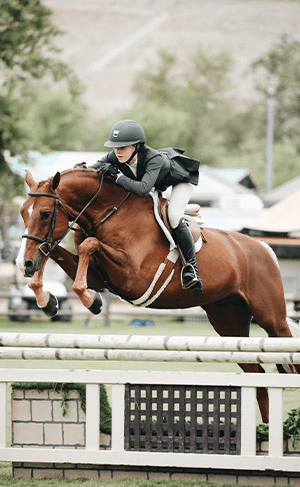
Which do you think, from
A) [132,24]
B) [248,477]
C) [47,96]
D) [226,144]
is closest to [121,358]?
[248,477]

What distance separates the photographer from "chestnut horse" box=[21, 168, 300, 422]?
496 centimetres

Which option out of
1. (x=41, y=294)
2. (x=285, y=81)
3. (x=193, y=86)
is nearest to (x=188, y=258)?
(x=41, y=294)

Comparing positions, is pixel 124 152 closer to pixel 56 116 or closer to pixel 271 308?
pixel 271 308

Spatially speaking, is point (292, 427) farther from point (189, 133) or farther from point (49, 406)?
point (189, 133)

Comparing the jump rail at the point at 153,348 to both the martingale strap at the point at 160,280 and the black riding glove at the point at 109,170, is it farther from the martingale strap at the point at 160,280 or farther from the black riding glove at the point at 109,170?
the black riding glove at the point at 109,170

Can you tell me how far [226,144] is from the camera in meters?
82.1

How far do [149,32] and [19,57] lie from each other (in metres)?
155

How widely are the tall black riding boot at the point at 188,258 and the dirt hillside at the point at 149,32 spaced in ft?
464

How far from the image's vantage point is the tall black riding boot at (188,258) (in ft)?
17.1

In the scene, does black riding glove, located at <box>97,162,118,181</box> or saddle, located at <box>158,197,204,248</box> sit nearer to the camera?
black riding glove, located at <box>97,162,118,181</box>

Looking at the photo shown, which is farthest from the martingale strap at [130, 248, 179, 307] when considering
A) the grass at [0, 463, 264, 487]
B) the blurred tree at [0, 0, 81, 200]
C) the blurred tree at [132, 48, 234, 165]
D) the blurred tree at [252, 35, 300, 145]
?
the blurred tree at [132, 48, 234, 165]

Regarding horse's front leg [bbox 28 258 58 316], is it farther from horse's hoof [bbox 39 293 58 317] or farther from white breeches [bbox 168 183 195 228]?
white breeches [bbox 168 183 195 228]

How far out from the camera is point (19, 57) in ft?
58.4

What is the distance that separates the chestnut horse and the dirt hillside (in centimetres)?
14094
